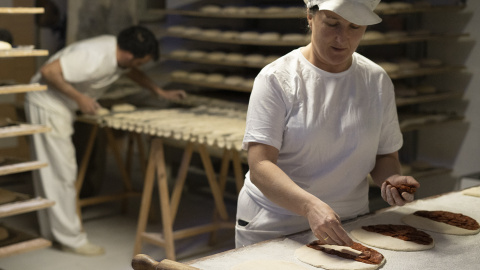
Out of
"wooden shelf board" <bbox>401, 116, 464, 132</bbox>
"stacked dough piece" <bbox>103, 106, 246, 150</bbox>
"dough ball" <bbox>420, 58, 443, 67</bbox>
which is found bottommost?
"wooden shelf board" <bbox>401, 116, 464, 132</bbox>

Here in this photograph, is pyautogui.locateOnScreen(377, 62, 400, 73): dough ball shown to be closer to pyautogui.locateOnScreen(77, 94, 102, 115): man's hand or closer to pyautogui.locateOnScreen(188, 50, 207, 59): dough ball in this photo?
pyautogui.locateOnScreen(188, 50, 207, 59): dough ball

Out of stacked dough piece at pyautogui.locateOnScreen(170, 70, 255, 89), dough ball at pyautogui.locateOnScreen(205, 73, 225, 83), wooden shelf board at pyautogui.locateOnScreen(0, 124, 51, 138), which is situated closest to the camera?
wooden shelf board at pyautogui.locateOnScreen(0, 124, 51, 138)

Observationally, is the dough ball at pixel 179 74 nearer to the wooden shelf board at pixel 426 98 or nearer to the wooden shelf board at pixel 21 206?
the wooden shelf board at pixel 426 98

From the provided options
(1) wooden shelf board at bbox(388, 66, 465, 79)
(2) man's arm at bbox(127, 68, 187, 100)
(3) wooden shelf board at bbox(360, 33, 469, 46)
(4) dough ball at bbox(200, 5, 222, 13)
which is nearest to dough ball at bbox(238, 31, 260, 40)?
(4) dough ball at bbox(200, 5, 222, 13)

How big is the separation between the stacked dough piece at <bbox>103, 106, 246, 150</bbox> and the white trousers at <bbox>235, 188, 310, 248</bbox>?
154 cm

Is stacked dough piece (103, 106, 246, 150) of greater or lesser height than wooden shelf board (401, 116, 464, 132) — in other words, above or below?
above

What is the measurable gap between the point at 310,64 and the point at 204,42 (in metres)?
4.22

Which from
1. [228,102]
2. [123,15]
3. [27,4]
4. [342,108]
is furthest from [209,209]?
[342,108]

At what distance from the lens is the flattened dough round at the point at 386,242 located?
190 cm

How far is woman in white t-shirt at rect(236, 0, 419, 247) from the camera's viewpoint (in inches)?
74.2

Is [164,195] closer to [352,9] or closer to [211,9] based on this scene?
[211,9]

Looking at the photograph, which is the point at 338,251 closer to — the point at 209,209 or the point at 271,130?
the point at 271,130

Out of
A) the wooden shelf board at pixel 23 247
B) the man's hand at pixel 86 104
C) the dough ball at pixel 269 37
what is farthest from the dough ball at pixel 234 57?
the wooden shelf board at pixel 23 247

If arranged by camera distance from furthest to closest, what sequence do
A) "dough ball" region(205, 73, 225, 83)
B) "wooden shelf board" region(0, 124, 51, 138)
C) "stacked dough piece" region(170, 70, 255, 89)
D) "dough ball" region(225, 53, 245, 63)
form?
"dough ball" region(205, 73, 225, 83)
"dough ball" region(225, 53, 245, 63)
"stacked dough piece" region(170, 70, 255, 89)
"wooden shelf board" region(0, 124, 51, 138)
